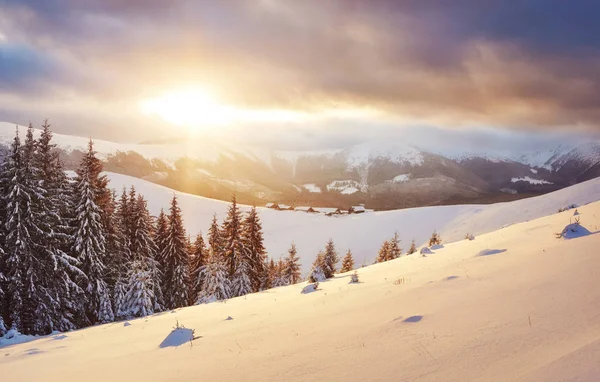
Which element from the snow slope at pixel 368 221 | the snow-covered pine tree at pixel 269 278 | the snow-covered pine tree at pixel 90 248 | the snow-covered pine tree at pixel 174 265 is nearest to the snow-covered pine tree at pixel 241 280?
the snow-covered pine tree at pixel 174 265

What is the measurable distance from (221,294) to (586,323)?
30108 mm

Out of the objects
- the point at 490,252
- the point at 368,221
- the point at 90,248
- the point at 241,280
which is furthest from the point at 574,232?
the point at 368,221

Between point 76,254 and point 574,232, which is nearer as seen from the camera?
point 574,232

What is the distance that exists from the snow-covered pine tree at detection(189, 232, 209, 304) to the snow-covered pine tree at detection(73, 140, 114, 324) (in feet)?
45.8

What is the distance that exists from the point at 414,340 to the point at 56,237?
25.3 metres

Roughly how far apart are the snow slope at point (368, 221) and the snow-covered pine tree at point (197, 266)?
3157cm

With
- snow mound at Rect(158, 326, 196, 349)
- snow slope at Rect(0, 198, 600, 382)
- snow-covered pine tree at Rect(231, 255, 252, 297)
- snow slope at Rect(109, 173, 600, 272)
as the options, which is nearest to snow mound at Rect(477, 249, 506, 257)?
snow slope at Rect(0, 198, 600, 382)

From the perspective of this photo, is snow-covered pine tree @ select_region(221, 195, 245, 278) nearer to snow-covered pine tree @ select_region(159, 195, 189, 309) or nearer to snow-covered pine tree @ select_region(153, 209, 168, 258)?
snow-covered pine tree @ select_region(159, 195, 189, 309)

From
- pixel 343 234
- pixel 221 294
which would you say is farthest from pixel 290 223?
pixel 221 294

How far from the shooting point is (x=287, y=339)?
5297mm

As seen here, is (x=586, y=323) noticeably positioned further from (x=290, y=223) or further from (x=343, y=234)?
(x=290, y=223)

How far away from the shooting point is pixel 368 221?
9800 centimetres

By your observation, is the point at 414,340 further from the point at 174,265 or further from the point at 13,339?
the point at 174,265

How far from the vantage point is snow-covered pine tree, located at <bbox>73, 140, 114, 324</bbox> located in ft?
75.3
